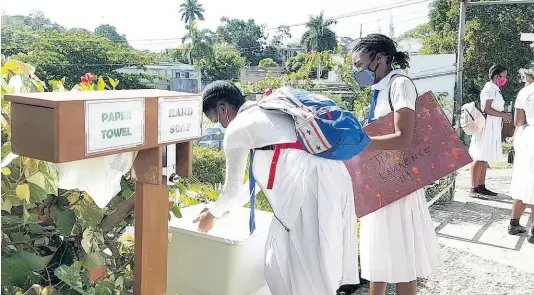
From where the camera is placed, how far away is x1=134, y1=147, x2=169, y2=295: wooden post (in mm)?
1258

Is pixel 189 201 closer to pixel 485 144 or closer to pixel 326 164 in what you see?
pixel 326 164

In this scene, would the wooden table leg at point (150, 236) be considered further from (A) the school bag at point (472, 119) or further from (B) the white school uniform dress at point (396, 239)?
(A) the school bag at point (472, 119)

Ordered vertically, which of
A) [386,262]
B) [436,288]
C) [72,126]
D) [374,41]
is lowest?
[436,288]

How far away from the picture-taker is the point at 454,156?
A: 99.1 inches

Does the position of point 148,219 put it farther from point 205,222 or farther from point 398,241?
point 398,241

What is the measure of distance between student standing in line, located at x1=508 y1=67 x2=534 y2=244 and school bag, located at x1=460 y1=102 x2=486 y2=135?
66.0 inches

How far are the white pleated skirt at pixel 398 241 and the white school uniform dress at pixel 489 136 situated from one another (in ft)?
12.6

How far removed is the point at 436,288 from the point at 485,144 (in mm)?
3169

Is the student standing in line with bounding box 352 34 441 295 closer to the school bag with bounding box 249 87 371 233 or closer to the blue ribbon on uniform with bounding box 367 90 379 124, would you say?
the blue ribbon on uniform with bounding box 367 90 379 124

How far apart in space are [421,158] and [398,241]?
1.32 feet

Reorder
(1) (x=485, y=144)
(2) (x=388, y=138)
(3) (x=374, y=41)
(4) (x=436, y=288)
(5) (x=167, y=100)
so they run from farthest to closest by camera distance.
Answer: (1) (x=485, y=144), (4) (x=436, y=288), (3) (x=374, y=41), (2) (x=388, y=138), (5) (x=167, y=100)

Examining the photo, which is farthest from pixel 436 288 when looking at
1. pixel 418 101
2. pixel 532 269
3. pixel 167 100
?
pixel 167 100

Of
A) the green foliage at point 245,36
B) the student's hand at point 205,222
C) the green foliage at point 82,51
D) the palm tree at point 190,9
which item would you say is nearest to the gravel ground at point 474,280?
the student's hand at point 205,222

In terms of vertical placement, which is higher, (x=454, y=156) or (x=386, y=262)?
(x=454, y=156)
